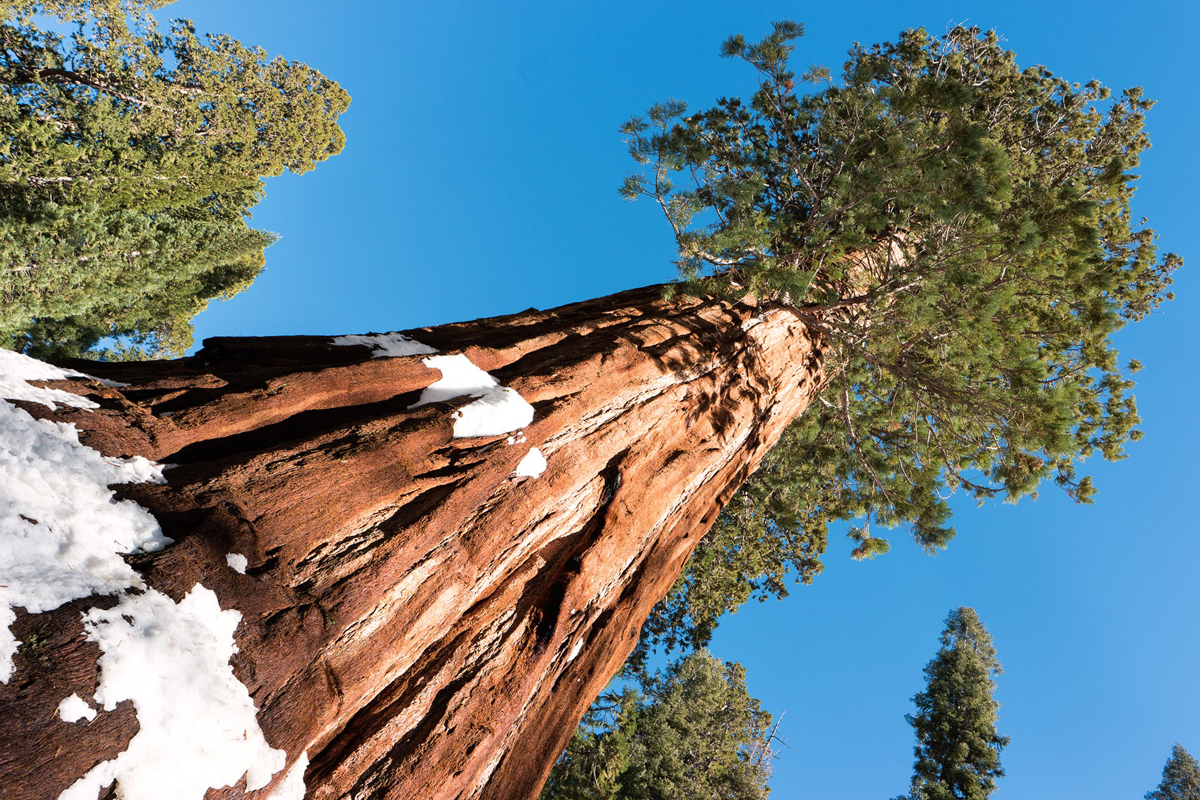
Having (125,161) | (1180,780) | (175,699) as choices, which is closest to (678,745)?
(175,699)

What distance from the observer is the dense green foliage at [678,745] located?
32.8 feet

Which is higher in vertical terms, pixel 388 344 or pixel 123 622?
pixel 388 344

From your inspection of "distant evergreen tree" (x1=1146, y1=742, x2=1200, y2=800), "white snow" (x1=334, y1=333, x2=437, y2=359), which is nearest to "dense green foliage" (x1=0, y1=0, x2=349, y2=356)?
"white snow" (x1=334, y1=333, x2=437, y2=359)

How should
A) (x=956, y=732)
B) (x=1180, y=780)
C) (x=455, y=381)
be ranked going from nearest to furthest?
(x=455, y=381)
(x=956, y=732)
(x=1180, y=780)

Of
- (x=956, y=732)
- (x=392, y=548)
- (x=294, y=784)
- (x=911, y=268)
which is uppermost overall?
(x=956, y=732)

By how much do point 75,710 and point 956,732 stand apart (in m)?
19.7

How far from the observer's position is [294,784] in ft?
7.97

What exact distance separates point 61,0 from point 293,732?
1731 centimetres

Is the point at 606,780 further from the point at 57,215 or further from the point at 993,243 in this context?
the point at 57,215

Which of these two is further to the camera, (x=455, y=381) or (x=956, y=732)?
(x=956, y=732)

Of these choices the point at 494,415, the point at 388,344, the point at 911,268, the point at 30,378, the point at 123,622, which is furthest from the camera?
the point at 911,268

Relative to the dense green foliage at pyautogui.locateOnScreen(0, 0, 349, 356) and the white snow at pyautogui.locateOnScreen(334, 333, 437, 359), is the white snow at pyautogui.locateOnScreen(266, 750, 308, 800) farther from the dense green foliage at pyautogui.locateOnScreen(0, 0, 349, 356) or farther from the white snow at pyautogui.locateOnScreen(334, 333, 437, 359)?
the dense green foliage at pyautogui.locateOnScreen(0, 0, 349, 356)

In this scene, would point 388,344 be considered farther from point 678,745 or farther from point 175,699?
point 678,745

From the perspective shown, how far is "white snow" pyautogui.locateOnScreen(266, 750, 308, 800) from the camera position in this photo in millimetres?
2348
